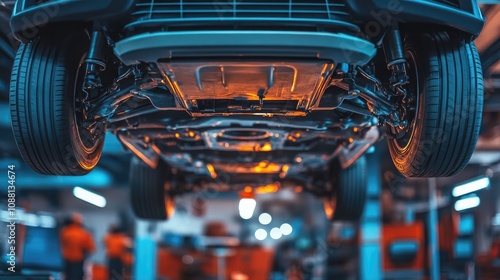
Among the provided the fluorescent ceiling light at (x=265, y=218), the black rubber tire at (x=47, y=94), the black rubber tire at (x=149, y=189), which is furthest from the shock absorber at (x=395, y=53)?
the fluorescent ceiling light at (x=265, y=218)

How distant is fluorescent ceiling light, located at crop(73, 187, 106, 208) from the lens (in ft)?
46.9

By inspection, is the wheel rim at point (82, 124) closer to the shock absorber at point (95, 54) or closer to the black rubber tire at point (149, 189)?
the shock absorber at point (95, 54)

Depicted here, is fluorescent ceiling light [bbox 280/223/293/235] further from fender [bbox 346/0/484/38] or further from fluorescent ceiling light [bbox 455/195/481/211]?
fender [bbox 346/0/484/38]

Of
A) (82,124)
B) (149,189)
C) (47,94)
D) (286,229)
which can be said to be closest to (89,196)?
(286,229)

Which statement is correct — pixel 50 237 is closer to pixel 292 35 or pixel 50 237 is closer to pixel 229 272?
pixel 292 35

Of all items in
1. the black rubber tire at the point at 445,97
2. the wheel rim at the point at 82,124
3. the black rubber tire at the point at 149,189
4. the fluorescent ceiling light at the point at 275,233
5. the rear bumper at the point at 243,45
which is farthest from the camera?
the fluorescent ceiling light at the point at 275,233

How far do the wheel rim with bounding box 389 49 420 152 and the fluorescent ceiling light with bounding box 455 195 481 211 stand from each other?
21.1 feet

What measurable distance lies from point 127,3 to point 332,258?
10.0 meters

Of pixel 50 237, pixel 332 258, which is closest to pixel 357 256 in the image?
pixel 332 258

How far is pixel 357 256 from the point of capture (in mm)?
10242

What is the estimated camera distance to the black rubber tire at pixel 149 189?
5438 mm

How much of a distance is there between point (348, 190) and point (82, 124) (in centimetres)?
300

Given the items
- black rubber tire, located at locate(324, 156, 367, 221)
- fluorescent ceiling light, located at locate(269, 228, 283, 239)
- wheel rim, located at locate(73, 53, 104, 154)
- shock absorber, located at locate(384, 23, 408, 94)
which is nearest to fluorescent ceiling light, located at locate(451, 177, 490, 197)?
black rubber tire, located at locate(324, 156, 367, 221)

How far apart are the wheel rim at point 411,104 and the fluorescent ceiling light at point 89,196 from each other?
11.6 meters
